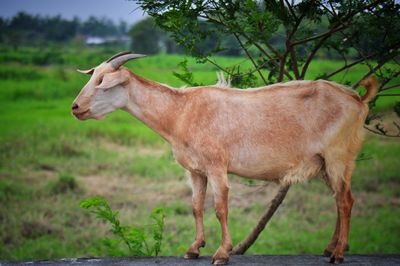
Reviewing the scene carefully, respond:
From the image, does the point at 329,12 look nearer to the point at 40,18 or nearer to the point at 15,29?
the point at 15,29

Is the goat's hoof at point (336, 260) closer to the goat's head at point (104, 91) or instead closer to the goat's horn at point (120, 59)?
the goat's head at point (104, 91)

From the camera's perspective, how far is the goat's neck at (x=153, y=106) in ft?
19.8

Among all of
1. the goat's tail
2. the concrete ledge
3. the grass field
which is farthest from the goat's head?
the grass field

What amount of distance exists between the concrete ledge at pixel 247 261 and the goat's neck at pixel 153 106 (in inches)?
51.0

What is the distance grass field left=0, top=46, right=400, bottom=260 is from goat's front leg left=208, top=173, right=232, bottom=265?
3911 millimetres

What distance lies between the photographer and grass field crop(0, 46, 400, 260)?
14.3m

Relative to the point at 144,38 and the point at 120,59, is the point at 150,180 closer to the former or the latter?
the point at 120,59

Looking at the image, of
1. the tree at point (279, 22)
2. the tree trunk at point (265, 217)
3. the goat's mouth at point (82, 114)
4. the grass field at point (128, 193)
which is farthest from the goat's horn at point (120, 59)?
the grass field at point (128, 193)

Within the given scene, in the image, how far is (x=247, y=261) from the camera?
6395 mm

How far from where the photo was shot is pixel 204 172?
591 cm

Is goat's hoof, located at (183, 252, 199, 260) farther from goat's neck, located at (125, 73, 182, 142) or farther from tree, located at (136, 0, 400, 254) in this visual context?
tree, located at (136, 0, 400, 254)

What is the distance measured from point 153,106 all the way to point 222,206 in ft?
3.85

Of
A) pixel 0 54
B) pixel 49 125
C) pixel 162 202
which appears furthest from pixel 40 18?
pixel 162 202

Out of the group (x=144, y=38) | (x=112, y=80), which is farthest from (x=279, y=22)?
(x=144, y=38)
